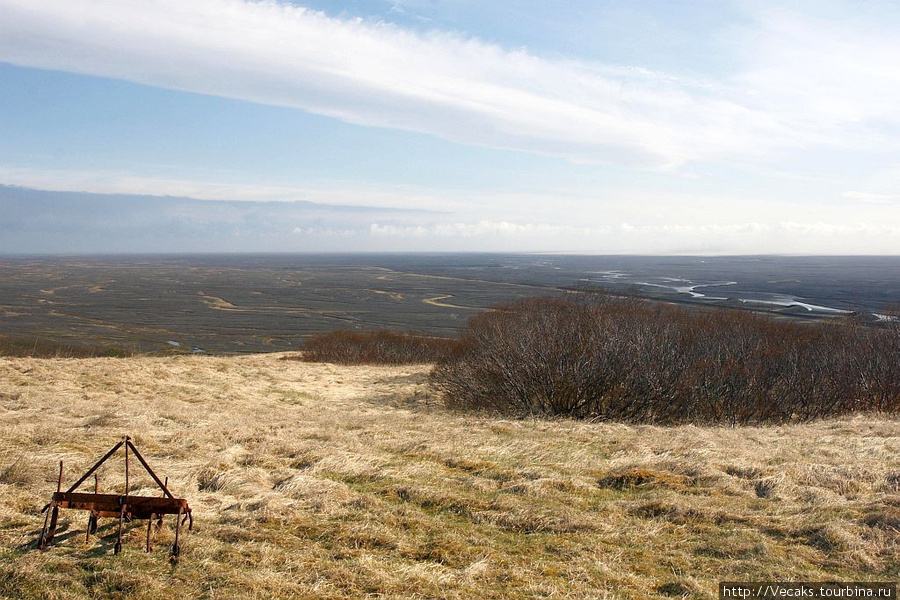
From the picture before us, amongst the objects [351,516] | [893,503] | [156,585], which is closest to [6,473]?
[156,585]

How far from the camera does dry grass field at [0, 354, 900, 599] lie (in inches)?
205

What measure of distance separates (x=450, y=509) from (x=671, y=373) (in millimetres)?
16548

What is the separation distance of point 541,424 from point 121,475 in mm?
8893

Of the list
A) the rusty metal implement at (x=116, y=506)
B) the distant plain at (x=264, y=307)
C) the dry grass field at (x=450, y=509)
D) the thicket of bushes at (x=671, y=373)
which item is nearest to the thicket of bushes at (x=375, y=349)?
the distant plain at (x=264, y=307)

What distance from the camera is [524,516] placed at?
6832 millimetres

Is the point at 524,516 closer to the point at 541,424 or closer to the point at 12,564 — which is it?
the point at 12,564

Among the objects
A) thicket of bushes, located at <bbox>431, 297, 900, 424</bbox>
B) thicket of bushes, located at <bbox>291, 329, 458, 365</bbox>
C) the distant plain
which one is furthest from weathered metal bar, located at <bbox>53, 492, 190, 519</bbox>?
the distant plain

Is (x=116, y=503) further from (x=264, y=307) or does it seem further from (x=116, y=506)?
(x=264, y=307)

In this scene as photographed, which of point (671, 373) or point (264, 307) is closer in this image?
point (671, 373)

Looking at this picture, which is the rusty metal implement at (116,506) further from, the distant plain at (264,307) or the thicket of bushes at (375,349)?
the distant plain at (264,307)

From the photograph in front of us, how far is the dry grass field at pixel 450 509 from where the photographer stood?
5.21m

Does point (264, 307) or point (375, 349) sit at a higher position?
point (375, 349)

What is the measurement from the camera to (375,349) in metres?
45.6

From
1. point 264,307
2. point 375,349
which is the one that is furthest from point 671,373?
point 264,307
